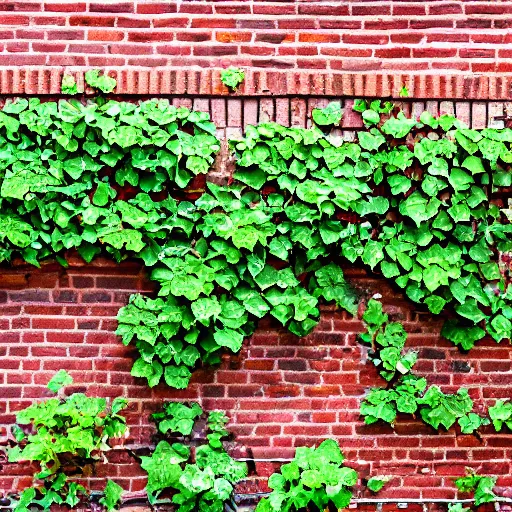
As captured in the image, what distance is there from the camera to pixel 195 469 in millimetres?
3279

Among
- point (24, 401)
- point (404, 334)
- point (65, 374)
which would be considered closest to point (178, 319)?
point (65, 374)

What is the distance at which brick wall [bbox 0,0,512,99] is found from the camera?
3.29 meters

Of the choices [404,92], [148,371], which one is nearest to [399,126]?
[404,92]

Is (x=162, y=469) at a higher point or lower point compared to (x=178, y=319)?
lower

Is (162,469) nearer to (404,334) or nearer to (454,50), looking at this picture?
(404,334)

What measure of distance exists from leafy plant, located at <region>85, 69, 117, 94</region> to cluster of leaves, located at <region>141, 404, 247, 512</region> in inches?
68.2

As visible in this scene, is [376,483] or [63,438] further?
[376,483]

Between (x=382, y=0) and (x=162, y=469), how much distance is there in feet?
9.14

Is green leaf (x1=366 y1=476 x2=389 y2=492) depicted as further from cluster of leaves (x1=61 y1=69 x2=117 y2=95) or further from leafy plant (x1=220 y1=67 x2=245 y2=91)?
cluster of leaves (x1=61 y1=69 x2=117 y2=95)

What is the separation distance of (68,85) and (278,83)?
1.11m

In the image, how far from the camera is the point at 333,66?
3.34 m

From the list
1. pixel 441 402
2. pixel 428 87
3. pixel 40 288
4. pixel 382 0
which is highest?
pixel 382 0

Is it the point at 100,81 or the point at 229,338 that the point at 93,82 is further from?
the point at 229,338

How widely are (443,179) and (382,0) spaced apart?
103cm
